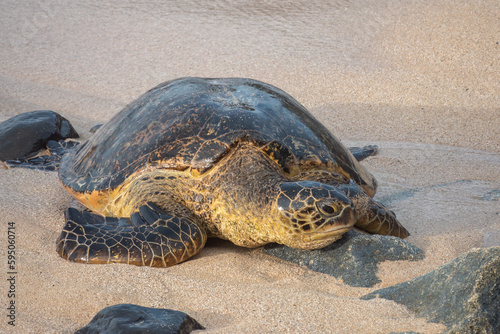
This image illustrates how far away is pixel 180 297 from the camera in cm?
295

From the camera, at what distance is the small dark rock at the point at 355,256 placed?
3.31m

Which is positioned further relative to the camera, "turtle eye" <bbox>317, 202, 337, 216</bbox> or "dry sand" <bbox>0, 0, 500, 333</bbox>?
"turtle eye" <bbox>317, 202, 337, 216</bbox>

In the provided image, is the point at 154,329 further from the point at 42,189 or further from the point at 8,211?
the point at 42,189

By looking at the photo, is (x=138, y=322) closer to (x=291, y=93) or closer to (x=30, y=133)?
(x=30, y=133)

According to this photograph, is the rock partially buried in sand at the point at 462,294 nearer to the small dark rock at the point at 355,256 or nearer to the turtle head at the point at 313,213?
the small dark rock at the point at 355,256

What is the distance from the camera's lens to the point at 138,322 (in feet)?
7.76

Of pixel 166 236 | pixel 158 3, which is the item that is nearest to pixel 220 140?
pixel 166 236

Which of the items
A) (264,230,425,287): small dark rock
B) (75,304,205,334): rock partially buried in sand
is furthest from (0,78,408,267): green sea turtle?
(75,304,205,334): rock partially buried in sand

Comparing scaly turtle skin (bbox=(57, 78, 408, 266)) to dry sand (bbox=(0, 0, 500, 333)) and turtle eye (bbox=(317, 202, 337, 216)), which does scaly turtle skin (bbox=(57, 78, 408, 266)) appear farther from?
dry sand (bbox=(0, 0, 500, 333))

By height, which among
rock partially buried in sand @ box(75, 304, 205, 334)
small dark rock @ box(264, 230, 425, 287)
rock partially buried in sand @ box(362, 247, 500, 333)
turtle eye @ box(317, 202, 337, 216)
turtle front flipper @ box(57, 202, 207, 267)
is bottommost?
turtle front flipper @ box(57, 202, 207, 267)

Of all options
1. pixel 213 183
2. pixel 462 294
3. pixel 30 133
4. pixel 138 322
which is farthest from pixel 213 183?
pixel 30 133

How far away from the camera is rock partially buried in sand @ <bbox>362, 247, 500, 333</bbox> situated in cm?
214

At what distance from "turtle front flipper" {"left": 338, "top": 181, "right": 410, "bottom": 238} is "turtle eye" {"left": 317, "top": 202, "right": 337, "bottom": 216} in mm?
643

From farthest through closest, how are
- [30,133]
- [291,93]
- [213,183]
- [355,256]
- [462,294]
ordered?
1. [291,93]
2. [30,133]
3. [213,183]
4. [355,256]
5. [462,294]
